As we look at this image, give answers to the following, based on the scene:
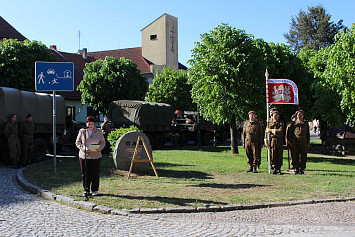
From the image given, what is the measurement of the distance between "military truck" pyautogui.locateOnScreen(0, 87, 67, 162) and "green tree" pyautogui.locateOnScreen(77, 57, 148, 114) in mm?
10286

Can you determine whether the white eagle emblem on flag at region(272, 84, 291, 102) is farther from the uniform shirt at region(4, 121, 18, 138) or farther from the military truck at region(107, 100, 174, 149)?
the military truck at region(107, 100, 174, 149)

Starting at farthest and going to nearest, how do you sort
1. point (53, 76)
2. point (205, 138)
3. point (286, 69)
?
point (205, 138) → point (286, 69) → point (53, 76)

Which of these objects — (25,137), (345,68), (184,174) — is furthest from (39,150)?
(345,68)

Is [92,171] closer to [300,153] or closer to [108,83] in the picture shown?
[300,153]

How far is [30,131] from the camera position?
46.2ft

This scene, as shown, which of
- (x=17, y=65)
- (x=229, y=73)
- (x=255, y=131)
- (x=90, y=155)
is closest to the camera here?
(x=90, y=155)

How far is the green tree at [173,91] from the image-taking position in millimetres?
39000

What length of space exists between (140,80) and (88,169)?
22.1 meters

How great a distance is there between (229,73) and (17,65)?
47.4 feet

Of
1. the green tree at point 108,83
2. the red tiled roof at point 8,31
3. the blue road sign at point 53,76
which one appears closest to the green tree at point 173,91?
the green tree at point 108,83

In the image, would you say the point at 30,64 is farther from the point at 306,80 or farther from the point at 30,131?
the point at 306,80

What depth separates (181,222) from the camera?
633 centimetres

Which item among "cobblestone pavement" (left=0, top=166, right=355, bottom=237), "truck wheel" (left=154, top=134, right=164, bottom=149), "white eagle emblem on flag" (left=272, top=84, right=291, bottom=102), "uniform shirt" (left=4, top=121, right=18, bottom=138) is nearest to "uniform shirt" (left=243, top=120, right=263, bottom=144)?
"white eagle emblem on flag" (left=272, top=84, right=291, bottom=102)

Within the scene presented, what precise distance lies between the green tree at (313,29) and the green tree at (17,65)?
1432 inches
